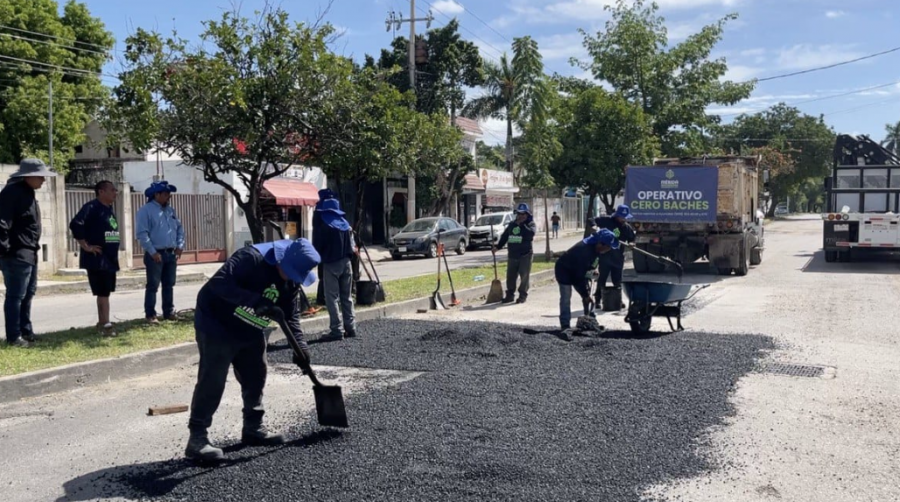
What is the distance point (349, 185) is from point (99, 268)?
2657cm

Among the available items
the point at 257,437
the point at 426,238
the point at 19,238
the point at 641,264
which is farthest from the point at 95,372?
the point at 426,238

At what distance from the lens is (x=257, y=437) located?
5.08 m

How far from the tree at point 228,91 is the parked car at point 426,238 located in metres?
17.2

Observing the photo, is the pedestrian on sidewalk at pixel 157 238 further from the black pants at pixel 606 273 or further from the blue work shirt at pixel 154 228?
the black pants at pixel 606 273

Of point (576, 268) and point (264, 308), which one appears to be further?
point (576, 268)

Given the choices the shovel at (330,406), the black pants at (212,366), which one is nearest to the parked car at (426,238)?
the shovel at (330,406)

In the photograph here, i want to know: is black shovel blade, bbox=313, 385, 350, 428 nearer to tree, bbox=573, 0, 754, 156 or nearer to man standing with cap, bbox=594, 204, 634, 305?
man standing with cap, bbox=594, 204, 634, 305

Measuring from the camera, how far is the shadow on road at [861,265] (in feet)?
62.0

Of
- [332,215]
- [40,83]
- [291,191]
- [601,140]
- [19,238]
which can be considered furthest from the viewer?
[40,83]

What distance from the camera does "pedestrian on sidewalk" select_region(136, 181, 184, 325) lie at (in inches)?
362

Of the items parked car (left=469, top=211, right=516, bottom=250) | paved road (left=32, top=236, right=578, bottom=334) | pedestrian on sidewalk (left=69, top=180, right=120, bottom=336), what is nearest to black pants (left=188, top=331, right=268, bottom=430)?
pedestrian on sidewalk (left=69, top=180, right=120, bottom=336)

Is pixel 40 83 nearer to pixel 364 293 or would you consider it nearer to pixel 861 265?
pixel 364 293

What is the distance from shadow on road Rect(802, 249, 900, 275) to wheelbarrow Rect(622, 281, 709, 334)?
36.0 ft

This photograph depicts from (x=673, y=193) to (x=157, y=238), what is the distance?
12313 millimetres
